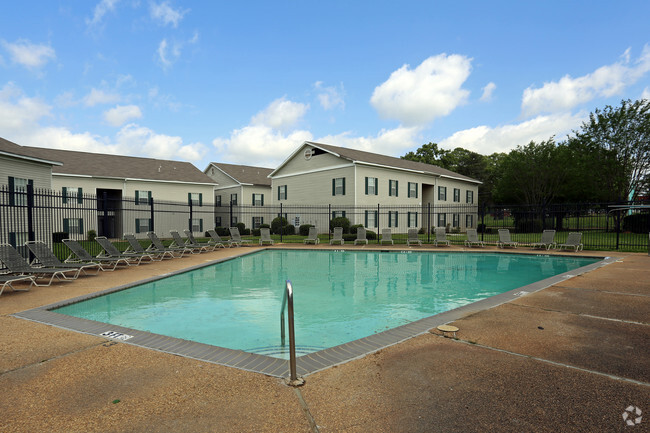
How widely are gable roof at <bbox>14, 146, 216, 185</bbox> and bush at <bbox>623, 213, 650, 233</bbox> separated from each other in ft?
115

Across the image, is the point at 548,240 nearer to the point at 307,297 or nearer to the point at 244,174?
the point at 307,297

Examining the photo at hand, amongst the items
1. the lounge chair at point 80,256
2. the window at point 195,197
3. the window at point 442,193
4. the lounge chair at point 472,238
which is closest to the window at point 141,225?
the window at point 195,197

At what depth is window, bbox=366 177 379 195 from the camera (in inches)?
1051

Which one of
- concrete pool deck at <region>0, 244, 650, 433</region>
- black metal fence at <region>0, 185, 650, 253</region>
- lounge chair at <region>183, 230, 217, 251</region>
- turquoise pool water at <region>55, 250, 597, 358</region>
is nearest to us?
concrete pool deck at <region>0, 244, 650, 433</region>

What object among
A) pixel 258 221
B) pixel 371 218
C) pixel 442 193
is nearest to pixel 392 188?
pixel 371 218

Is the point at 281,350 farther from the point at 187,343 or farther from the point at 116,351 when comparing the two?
the point at 116,351

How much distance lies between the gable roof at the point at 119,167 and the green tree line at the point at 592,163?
32059 millimetres

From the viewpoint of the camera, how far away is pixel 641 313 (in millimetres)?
5594

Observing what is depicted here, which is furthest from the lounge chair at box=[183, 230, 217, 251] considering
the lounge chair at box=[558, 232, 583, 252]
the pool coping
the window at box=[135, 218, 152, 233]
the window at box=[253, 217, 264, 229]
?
the lounge chair at box=[558, 232, 583, 252]

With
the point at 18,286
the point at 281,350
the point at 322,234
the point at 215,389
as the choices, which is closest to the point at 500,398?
the point at 215,389

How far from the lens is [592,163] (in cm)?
3020

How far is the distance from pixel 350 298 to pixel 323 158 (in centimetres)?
2102

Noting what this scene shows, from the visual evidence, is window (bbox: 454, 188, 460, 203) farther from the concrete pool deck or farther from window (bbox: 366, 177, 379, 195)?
the concrete pool deck

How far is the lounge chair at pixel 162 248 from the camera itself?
14.0 m
